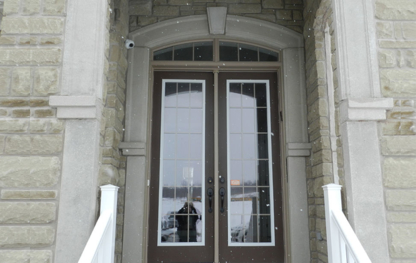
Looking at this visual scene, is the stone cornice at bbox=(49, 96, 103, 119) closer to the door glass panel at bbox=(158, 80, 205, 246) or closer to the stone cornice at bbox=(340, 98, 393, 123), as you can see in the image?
the door glass panel at bbox=(158, 80, 205, 246)

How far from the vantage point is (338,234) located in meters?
2.67

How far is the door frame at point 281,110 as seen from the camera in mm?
3910

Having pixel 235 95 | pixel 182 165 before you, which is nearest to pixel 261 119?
pixel 235 95

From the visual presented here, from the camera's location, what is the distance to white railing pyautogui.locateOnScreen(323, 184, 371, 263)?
7.88 ft

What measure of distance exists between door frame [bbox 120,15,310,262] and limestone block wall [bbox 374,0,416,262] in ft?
4.35

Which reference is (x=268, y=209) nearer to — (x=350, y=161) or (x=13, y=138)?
(x=350, y=161)

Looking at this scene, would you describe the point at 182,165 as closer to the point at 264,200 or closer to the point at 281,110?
the point at 264,200

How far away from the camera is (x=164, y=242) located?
4027mm

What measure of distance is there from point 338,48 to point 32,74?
2363 mm

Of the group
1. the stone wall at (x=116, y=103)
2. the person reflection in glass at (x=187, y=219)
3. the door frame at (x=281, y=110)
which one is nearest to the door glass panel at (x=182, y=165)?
the person reflection in glass at (x=187, y=219)

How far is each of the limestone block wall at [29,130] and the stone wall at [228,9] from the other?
5.26 feet

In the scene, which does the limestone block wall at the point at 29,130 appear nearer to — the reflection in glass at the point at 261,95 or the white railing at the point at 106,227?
the white railing at the point at 106,227

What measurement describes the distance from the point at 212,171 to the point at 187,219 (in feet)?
1.96

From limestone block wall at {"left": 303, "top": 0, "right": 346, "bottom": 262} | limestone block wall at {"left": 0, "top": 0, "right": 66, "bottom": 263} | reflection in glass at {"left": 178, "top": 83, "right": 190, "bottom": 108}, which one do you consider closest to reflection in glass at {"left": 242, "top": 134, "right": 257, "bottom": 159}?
limestone block wall at {"left": 303, "top": 0, "right": 346, "bottom": 262}
